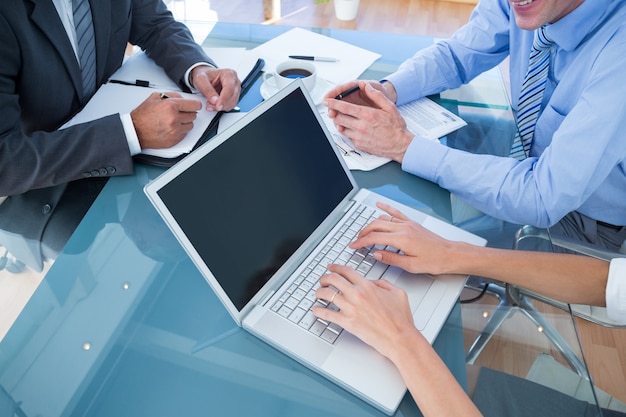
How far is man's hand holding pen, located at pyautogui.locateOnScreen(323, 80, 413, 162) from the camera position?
1.00 meters

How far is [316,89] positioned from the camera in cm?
116

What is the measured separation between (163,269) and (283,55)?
2.47 ft

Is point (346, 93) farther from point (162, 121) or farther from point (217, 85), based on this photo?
point (162, 121)

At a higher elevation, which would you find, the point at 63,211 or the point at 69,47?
the point at 69,47

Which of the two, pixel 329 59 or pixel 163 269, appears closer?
pixel 163 269

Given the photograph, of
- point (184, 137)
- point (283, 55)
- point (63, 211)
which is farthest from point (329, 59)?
point (63, 211)

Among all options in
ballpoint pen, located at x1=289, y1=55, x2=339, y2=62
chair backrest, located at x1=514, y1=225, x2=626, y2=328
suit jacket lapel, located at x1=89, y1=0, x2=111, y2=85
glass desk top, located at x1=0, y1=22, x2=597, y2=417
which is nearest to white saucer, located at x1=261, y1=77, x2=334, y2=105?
ballpoint pen, located at x1=289, y1=55, x2=339, y2=62

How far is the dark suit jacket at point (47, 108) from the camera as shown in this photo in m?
0.92

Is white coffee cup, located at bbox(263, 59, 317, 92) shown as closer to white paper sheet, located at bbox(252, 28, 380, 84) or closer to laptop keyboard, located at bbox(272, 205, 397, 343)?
white paper sheet, located at bbox(252, 28, 380, 84)

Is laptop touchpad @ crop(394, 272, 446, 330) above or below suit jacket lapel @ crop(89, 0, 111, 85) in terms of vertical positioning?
below

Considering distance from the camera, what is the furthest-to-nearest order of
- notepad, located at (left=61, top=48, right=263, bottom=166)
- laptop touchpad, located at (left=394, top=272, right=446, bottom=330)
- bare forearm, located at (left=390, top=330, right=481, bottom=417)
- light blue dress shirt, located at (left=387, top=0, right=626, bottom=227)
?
1. notepad, located at (left=61, top=48, right=263, bottom=166)
2. light blue dress shirt, located at (left=387, top=0, right=626, bottom=227)
3. laptop touchpad, located at (left=394, top=272, right=446, bottom=330)
4. bare forearm, located at (left=390, top=330, right=481, bottom=417)

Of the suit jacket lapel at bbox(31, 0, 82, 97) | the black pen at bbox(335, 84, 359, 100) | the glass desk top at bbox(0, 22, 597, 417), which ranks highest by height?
the suit jacket lapel at bbox(31, 0, 82, 97)

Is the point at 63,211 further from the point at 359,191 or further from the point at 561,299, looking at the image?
the point at 561,299

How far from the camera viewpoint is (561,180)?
0.89 meters
